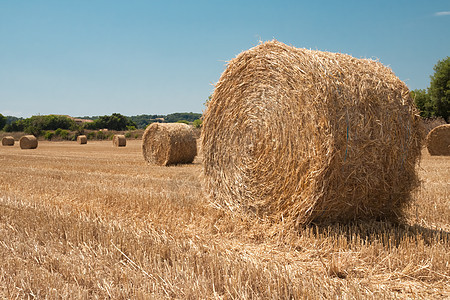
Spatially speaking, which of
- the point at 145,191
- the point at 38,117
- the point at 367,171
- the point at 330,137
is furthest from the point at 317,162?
the point at 38,117

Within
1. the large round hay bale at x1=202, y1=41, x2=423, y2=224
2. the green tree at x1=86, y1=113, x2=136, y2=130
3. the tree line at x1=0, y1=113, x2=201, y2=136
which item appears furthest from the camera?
the green tree at x1=86, y1=113, x2=136, y2=130

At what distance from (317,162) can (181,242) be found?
5.39 ft

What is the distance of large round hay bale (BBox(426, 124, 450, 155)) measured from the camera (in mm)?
15547

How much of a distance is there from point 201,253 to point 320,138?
1.74m

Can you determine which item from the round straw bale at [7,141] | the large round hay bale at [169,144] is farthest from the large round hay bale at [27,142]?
the large round hay bale at [169,144]

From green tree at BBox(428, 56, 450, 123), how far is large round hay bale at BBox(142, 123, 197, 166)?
23555mm

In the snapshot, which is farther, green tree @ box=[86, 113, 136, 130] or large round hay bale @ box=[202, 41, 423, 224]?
green tree @ box=[86, 113, 136, 130]


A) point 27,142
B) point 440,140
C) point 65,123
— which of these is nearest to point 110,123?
point 65,123

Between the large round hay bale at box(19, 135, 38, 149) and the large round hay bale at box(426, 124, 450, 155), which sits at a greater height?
the large round hay bale at box(426, 124, 450, 155)

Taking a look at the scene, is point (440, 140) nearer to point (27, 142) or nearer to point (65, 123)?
point (27, 142)

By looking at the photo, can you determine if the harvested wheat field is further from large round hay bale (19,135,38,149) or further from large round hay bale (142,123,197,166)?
large round hay bale (19,135,38,149)

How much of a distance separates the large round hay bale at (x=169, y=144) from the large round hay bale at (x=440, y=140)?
364 inches

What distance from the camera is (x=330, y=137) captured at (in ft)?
13.8

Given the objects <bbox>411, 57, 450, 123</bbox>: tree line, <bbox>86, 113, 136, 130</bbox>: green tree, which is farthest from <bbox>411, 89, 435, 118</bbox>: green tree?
<bbox>86, 113, 136, 130</bbox>: green tree
